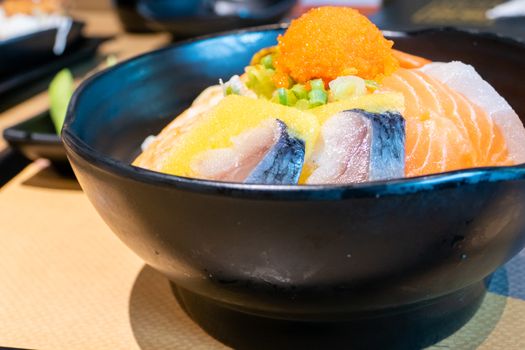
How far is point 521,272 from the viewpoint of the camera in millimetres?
1032

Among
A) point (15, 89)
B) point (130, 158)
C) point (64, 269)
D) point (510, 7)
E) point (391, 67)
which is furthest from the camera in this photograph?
point (510, 7)

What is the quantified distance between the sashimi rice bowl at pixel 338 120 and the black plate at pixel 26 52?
1704 millimetres

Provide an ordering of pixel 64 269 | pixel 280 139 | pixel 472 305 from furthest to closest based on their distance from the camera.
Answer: pixel 64 269 → pixel 472 305 → pixel 280 139

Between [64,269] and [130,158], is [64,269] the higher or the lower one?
the lower one

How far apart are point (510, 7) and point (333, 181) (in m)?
2.66

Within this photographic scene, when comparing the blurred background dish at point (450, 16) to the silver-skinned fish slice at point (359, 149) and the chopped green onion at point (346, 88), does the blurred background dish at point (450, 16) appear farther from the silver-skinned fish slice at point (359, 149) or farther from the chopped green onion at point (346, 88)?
the silver-skinned fish slice at point (359, 149)

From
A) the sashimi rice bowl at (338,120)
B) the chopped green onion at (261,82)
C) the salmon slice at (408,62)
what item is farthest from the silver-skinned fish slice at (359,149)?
the salmon slice at (408,62)

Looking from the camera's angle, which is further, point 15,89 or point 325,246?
point 15,89

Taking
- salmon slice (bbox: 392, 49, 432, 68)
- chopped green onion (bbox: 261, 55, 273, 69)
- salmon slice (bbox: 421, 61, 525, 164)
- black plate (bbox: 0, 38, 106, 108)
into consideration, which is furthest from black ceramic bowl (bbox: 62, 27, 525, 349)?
black plate (bbox: 0, 38, 106, 108)

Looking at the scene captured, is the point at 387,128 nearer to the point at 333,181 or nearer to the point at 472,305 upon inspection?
the point at 333,181

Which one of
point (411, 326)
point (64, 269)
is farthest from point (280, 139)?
point (64, 269)

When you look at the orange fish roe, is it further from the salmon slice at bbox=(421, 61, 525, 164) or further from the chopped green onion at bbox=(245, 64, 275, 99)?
the salmon slice at bbox=(421, 61, 525, 164)

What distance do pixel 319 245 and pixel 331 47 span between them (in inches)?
15.0

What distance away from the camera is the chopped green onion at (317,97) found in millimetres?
888
